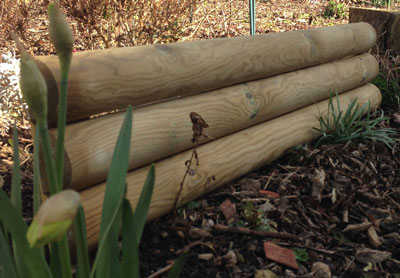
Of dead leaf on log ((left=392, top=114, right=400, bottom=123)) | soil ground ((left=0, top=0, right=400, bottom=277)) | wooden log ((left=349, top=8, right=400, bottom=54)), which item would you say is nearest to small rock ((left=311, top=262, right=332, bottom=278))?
soil ground ((left=0, top=0, right=400, bottom=277))

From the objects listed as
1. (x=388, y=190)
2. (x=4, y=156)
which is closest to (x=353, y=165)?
(x=388, y=190)

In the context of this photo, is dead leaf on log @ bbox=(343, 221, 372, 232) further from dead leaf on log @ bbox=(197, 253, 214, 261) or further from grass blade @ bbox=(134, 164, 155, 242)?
grass blade @ bbox=(134, 164, 155, 242)

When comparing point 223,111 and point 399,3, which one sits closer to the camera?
point 223,111

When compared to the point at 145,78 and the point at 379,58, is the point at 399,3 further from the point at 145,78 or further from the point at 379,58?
the point at 145,78

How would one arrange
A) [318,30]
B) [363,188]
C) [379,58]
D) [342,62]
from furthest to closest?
1. [379,58]
2. [342,62]
3. [318,30]
4. [363,188]

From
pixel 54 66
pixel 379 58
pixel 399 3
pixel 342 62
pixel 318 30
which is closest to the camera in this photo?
pixel 54 66

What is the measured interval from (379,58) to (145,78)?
112 inches

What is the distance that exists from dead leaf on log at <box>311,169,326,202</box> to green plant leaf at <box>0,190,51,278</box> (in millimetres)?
1512

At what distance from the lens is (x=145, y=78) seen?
1.71 metres

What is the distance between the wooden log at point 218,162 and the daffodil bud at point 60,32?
3.09 feet

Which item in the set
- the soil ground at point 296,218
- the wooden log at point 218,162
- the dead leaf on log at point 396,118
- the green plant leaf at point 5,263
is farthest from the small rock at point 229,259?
the dead leaf on log at point 396,118

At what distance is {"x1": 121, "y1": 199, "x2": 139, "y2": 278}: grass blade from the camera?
84cm

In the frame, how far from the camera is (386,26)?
3.92m

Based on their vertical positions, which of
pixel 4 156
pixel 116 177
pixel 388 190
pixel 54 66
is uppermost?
pixel 54 66
